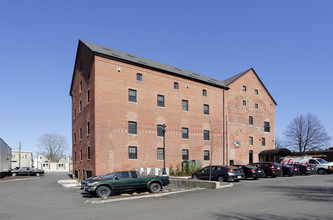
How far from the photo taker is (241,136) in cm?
4328

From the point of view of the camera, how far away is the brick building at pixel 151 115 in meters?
30.0

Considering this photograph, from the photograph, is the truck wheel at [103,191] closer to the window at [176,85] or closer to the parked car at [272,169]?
the parked car at [272,169]

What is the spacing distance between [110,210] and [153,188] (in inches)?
246

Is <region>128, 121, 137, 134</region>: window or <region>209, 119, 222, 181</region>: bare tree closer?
<region>128, 121, 137, 134</region>: window

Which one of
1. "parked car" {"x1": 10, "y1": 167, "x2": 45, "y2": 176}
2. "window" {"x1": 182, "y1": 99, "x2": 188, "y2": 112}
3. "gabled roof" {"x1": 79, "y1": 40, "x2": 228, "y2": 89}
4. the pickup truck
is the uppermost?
"gabled roof" {"x1": 79, "y1": 40, "x2": 228, "y2": 89}

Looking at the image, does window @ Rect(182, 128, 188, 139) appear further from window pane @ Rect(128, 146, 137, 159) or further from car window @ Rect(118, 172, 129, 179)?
car window @ Rect(118, 172, 129, 179)

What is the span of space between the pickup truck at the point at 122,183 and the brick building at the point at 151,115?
9.00m

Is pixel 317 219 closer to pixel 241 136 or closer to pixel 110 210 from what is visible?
pixel 110 210

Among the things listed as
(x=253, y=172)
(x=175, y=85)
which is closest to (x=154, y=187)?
(x=253, y=172)

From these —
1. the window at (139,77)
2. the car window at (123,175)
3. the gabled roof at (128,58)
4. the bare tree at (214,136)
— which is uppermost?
the gabled roof at (128,58)

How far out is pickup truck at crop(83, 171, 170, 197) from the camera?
16.6m

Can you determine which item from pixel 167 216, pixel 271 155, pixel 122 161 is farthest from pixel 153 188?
pixel 271 155

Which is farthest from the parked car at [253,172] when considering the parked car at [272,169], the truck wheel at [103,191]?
the truck wheel at [103,191]

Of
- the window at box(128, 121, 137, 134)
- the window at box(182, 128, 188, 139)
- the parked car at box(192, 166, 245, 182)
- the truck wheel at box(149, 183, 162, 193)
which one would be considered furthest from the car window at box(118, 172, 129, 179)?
the window at box(182, 128, 188, 139)
